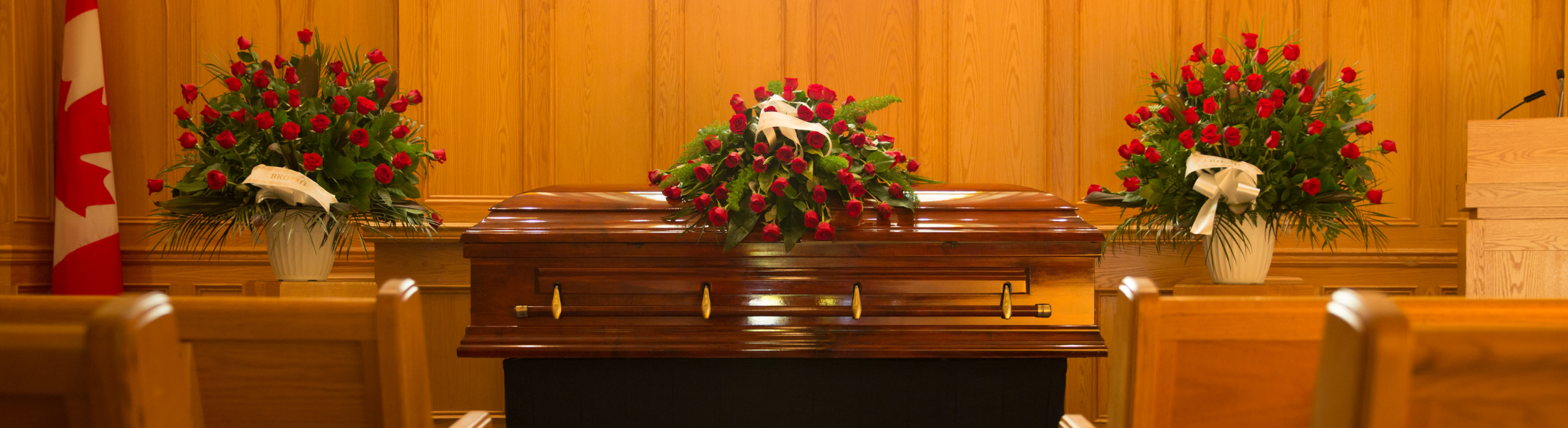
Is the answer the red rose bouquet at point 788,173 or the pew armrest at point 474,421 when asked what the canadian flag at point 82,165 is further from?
the pew armrest at point 474,421

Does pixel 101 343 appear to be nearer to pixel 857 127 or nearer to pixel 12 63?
pixel 857 127

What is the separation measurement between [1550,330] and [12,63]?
3920 millimetres

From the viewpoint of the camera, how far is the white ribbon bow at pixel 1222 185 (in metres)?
1.96

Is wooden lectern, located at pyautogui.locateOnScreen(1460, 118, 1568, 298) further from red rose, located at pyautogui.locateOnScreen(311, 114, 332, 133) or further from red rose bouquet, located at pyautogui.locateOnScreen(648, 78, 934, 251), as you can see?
red rose, located at pyautogui.locateOnScreen(311, 114, 332, 133)

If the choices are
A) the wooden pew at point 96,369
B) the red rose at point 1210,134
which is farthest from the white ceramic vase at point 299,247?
the red rose at point 1210,134

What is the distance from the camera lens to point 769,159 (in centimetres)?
176

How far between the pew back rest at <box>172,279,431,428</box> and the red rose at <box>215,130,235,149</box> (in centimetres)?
130

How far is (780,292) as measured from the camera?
1.74m

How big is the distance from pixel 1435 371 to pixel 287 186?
2.15m

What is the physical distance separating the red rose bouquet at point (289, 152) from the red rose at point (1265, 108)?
216cm

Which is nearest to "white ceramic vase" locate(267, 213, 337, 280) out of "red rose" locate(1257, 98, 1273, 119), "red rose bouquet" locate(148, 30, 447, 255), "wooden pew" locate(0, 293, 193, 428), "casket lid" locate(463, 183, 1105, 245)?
"red rose bouquet" locate(148, 30, 447, 255)

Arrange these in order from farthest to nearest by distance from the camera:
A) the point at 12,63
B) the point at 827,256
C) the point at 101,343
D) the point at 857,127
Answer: the point at 12,63 → the point at 857,127 → the point at 827,256 → the point at 101,343

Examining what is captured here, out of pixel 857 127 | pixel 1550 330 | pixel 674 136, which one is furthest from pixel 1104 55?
pixel 1550 330

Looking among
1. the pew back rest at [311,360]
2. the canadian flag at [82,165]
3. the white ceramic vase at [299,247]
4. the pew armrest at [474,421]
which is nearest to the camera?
the pew back rest at [311,360]
